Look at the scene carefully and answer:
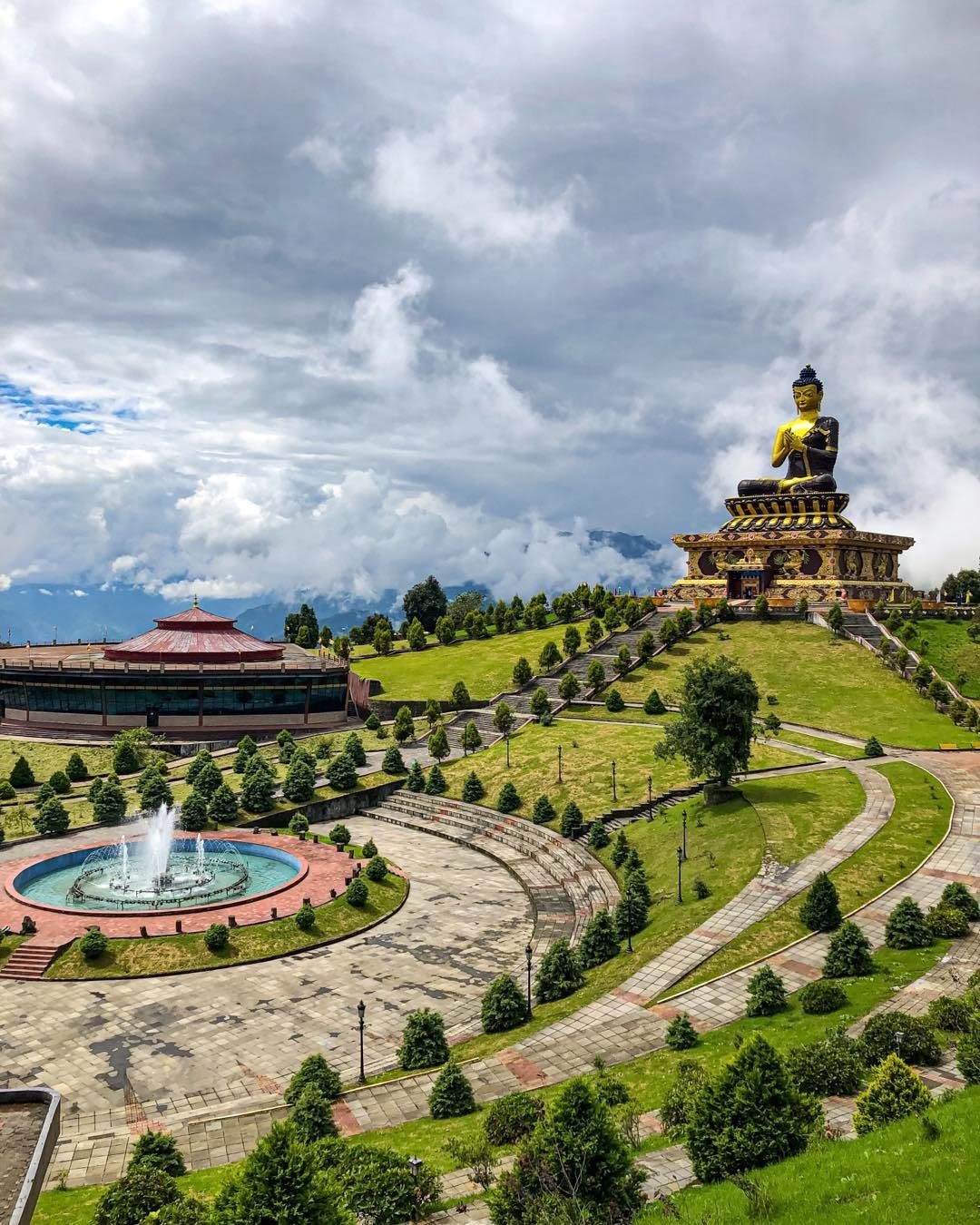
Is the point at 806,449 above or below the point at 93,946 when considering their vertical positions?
above

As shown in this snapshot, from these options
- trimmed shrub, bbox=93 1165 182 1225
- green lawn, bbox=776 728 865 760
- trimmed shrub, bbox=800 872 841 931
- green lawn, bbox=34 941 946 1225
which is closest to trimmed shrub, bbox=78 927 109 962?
green lawn, bbox=34 941 946 1225

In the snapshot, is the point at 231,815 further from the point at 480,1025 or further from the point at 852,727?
the point at 852,727

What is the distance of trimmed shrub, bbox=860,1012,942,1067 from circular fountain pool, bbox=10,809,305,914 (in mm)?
27839

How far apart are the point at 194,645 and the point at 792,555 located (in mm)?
60030

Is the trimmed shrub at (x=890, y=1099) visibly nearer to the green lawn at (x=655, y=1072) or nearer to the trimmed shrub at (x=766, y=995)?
the green lawn at (x=655, y=1072)

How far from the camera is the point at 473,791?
190ft

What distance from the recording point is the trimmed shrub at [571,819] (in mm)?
49781

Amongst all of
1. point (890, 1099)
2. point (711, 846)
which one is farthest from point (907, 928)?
point (890, 1099)

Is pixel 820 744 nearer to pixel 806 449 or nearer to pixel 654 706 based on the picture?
pixel 654 706

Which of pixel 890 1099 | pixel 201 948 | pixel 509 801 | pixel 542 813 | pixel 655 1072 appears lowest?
pixel 201 948

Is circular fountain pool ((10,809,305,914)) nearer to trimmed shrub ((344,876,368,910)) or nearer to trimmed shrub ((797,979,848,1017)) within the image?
trimmed shrub ((344,876,368,910))

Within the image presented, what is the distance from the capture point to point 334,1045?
95.2ft

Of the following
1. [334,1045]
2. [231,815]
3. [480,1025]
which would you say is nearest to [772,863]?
[480,1025]

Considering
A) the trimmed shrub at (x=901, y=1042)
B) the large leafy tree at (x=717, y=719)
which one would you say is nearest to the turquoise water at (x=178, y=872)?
the large leafy tree at (x=717, y=719)
